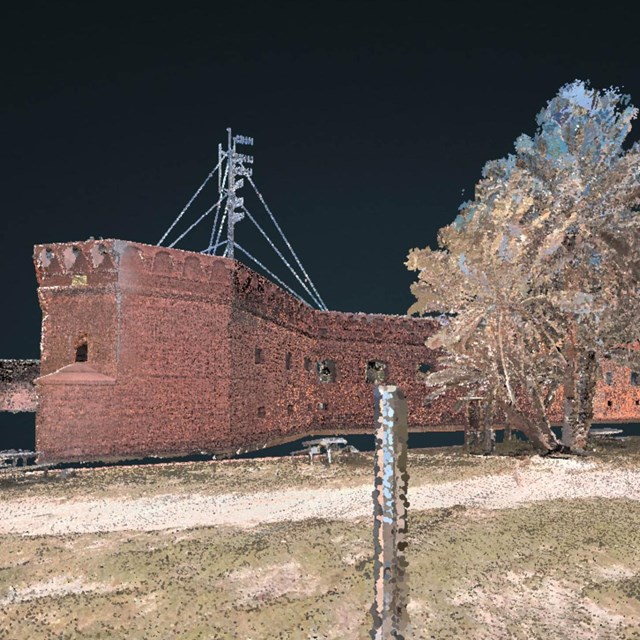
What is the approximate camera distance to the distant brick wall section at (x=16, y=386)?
1797cm

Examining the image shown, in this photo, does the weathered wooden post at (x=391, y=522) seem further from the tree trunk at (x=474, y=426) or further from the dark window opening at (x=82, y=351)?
the dark window opening at (x=82, y=351)

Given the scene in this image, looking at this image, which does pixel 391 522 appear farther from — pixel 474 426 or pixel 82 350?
pixel 82 350

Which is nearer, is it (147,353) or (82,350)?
(147,353)

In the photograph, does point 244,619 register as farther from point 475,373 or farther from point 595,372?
point 595,372

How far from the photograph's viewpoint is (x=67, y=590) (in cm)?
508

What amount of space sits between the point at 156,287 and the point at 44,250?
3249mm

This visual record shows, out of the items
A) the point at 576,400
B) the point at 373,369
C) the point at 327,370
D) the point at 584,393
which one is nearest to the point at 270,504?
the point at 576,400

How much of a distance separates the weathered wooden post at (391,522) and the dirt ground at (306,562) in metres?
1.60

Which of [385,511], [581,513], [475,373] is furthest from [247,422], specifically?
[385,511]

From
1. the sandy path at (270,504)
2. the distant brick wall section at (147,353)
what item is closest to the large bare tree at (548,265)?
the sandy path at (270,504)

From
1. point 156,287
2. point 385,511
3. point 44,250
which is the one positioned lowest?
point 385,511

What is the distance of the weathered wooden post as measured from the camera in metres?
2.84

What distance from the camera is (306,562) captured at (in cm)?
552

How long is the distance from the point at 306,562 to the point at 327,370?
18.2 meters
